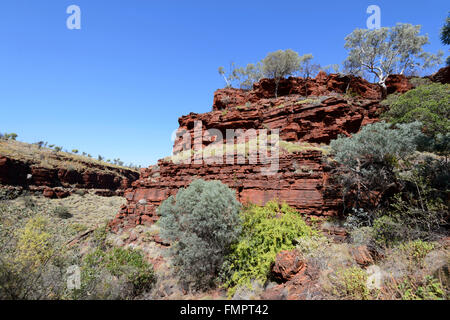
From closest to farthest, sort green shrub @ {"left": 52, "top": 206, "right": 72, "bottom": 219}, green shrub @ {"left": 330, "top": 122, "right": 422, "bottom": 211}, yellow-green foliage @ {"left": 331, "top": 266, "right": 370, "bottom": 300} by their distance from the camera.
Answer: yellow-green foliage @ {"left": 331, "top": 266, "right": 370, "bottom": 300} → green shrub @ {"left": 330, "top": 122, "right": 422, "bottom": 211} → green shrub @ {"left": 52, "top": 206, "right": 72, "bottom": 219}

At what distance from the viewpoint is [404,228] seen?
612cm

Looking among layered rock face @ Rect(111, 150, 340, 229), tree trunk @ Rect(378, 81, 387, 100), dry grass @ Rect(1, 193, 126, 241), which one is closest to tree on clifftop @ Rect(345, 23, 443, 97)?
tree trunk @ Rect(378, 81, 387, 100)

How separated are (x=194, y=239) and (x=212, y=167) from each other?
22.4 feet

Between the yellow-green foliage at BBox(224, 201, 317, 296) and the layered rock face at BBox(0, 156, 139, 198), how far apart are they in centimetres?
2965

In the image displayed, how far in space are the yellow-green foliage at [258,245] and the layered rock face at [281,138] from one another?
6.96 ft

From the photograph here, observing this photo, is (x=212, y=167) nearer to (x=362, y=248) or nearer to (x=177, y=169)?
(x=177, y=169)

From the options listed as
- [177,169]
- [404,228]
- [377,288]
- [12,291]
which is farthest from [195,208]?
[177,169]

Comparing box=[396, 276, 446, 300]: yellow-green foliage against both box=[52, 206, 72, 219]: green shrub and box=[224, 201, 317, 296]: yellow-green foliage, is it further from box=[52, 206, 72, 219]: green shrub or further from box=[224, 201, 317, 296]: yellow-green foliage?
box=[52, 206, 72, 219]: green shrub

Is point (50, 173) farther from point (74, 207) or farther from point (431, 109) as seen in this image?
point (431, 109)

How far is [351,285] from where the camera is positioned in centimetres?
445

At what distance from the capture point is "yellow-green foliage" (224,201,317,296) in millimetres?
6477

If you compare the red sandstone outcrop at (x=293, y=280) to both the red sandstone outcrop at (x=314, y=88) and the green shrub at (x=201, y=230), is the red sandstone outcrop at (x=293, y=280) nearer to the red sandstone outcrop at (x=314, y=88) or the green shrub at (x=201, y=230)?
the green shrub at (x=201, y=230)

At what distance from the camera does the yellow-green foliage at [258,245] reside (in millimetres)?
6477

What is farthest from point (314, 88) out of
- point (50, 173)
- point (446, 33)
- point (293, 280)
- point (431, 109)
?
point (50, 173)
